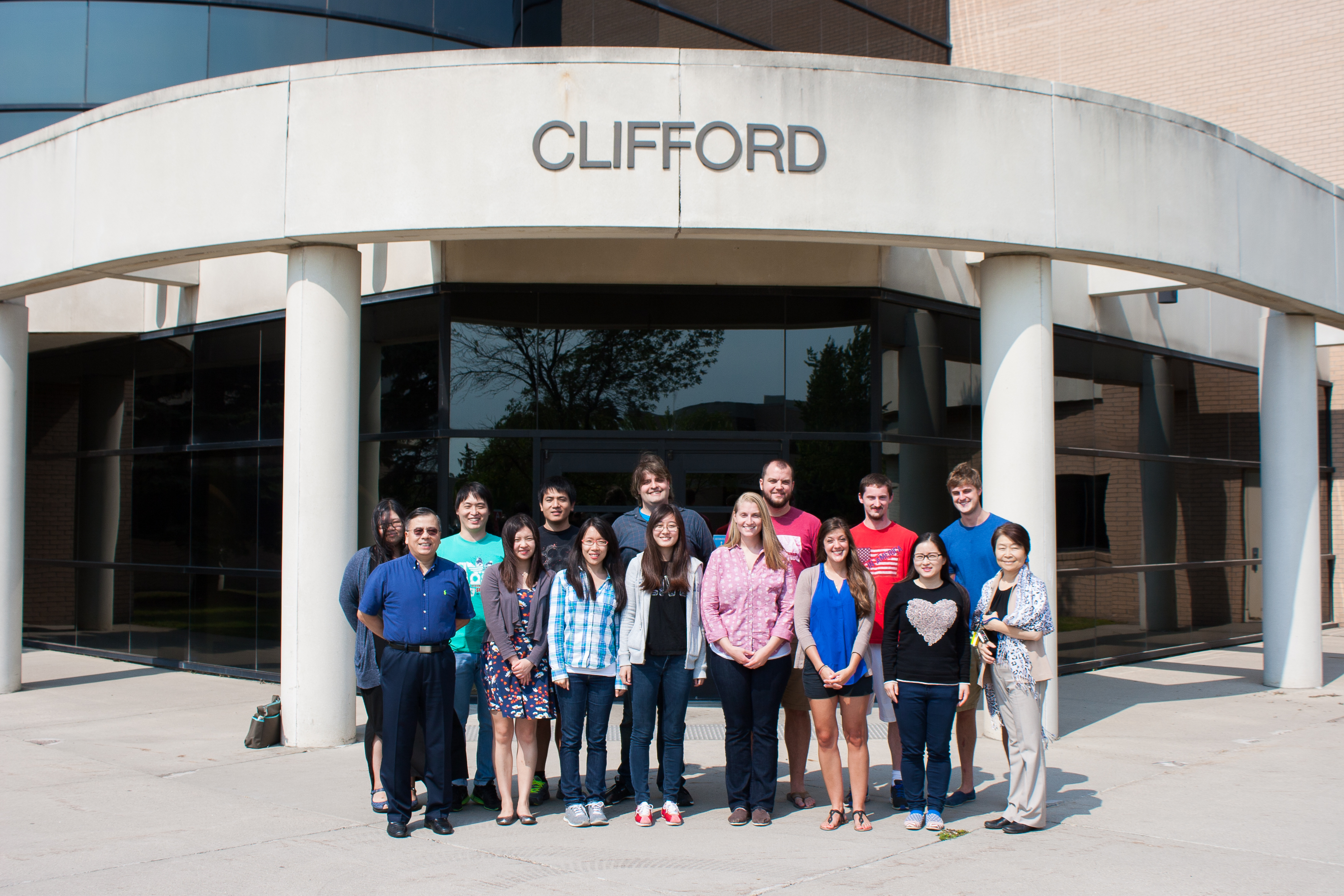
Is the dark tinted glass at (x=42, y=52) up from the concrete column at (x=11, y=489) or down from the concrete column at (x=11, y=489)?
up

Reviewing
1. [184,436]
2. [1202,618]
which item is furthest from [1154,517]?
[184,436]

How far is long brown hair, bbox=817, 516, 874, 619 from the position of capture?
19.7ft

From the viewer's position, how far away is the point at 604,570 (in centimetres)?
606

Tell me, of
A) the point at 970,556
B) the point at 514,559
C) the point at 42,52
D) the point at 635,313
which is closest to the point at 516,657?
the point at 514,559

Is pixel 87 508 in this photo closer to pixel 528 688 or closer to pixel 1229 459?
pixel 528 688

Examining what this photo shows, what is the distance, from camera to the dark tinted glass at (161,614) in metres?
11.7

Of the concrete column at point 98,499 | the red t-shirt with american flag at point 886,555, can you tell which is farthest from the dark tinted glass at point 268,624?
the red t-shirt with american flag at point 886,555

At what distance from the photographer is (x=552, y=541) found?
647 centimetres

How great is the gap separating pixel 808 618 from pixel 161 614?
852 cm

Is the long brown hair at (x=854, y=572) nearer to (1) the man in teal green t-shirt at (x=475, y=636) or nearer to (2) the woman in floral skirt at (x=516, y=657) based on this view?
(2) the woman in floral skirt at (x=516, y=657)

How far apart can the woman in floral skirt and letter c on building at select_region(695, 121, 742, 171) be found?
3.13 m

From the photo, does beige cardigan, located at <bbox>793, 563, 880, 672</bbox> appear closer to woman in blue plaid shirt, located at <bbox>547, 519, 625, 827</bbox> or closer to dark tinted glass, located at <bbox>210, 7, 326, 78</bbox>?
woman in blue plaid shirt, located at <bbox>547, 519, 625, 827</bbox>

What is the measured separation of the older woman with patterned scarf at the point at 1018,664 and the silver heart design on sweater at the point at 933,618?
0.30m

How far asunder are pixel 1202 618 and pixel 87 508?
13.2 meters
